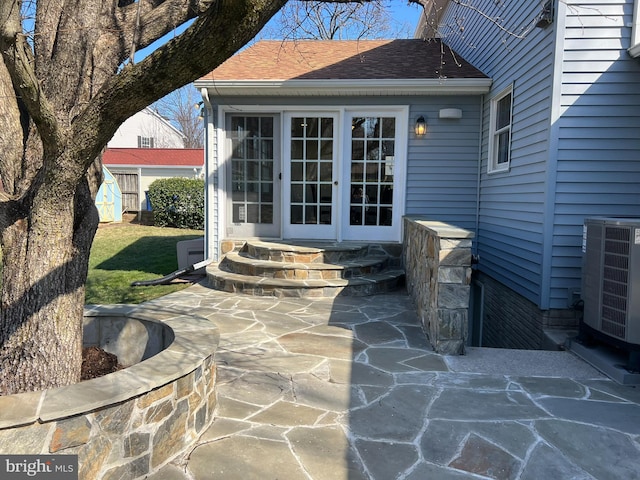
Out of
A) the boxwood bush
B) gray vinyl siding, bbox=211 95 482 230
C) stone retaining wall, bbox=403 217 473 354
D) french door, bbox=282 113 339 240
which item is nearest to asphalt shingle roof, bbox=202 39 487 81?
gray vinyl siding, bbox=211 95 482 230

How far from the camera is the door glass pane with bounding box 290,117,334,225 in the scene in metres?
6.91

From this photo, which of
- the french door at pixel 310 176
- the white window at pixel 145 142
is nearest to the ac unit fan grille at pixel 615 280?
the french door at pixel 310 176

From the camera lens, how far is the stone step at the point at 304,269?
583 cm

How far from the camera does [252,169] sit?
7043 millimetres

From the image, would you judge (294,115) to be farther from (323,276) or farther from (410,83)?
(323,276)

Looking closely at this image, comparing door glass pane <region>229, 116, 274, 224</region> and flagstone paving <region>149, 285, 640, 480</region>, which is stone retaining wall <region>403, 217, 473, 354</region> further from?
door glass pane <region>229, 116, 274, 224</region>

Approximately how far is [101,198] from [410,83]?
11835mm

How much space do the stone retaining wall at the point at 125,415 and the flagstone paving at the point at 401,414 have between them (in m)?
0.14

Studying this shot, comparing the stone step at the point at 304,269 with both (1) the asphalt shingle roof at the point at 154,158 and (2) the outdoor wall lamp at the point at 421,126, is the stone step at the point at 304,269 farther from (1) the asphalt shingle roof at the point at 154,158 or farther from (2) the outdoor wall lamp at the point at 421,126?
(1) the asphalt shingle roof at the point at 154,158

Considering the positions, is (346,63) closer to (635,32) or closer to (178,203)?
(635,32)

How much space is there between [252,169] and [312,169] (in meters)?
0.97

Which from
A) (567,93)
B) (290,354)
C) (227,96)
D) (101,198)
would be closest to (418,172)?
(567,93)

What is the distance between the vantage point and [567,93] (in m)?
4.19

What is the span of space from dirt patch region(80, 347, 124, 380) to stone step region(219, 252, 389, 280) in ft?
9.65
